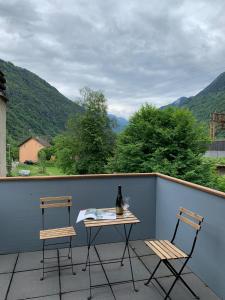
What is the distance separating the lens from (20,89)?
38.8 meters

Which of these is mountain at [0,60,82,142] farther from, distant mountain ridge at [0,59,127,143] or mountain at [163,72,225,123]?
mountain at [163,72,225,123]

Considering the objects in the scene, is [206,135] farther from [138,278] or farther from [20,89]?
[20,89]

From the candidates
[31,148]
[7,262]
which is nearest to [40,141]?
[31,148]

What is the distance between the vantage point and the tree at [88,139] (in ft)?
55.6

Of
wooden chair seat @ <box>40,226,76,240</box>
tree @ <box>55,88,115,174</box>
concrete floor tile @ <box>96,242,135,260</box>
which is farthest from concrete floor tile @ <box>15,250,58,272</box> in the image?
tree @ <box>55,88,115,174</box>

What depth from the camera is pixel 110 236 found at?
380 cm

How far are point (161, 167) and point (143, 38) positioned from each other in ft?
17.6

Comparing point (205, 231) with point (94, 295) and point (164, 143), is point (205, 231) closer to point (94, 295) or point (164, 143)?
point (94, 295)

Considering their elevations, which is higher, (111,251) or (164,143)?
(164,143)

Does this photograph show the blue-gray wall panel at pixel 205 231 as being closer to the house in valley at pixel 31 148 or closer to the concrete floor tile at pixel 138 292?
the concrete floor tile at pixel 138 292

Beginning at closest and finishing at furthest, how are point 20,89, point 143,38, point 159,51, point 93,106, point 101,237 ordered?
point 101,237 → point 143,38 → point 159,51 → point 93,106 → point 20,89

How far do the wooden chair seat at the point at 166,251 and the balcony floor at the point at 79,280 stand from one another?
44cm

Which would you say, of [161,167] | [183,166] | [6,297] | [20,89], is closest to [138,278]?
[6,297]

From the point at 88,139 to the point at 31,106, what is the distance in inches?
974
